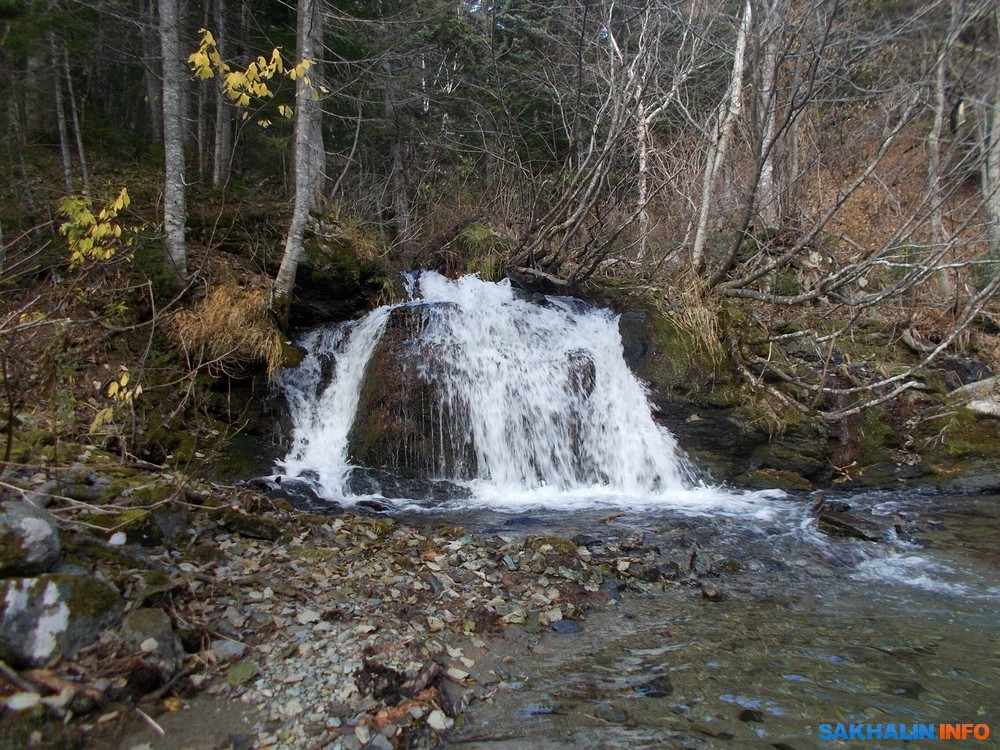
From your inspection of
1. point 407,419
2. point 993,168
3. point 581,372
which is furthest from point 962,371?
point 407,419

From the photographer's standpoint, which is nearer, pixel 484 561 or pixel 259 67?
pixel 259 67

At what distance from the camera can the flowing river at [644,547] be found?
127 inches

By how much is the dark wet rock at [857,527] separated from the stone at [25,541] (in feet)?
22.0

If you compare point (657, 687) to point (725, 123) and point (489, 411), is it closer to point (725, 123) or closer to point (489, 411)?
point (489, 411)

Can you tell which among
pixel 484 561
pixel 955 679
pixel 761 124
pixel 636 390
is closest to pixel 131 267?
pixel 484 561

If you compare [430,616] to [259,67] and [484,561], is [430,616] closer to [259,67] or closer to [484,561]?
[484,561]

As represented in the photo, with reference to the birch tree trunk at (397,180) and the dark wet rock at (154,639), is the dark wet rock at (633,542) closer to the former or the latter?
the dark wet rock at (154,639)

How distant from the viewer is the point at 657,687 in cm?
347

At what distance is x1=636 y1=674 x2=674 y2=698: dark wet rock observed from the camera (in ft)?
11.1

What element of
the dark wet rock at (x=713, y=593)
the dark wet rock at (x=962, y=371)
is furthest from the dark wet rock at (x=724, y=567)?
the dark wet rock at (x=962, y=371)

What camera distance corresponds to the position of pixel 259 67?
160 inches

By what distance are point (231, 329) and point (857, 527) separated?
809cm

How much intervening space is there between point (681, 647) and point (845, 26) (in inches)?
343

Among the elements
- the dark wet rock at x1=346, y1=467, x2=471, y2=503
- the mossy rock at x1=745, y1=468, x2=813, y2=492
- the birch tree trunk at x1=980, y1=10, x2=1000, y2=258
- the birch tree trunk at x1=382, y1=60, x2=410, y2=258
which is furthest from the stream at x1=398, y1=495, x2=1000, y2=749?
the birch tree trunk at x1=382, y1=60, x2=410, y2=258
